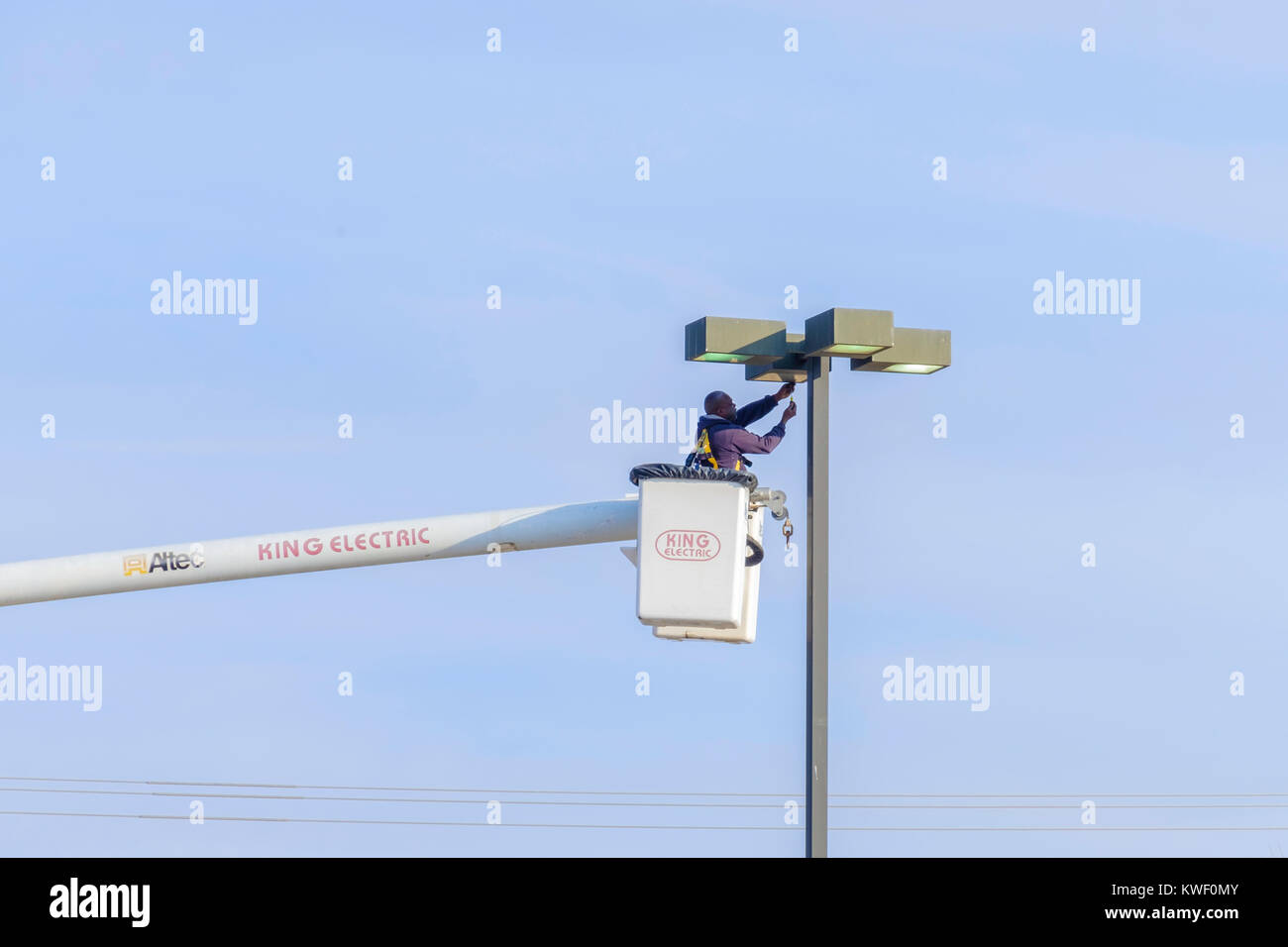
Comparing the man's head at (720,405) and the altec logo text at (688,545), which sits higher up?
the man's head at (720,405)

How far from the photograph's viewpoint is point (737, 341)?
49.1 feet

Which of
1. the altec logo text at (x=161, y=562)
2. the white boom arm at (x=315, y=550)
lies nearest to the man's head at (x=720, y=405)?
the white boom arm at (x=315, y=550)

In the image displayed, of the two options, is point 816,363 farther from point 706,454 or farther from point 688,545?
point 688,545

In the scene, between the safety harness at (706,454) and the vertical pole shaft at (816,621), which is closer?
the vertical pole shaft at (816,621)

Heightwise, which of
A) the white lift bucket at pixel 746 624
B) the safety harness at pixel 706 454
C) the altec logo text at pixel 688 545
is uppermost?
the safety harness at pixel 706 454

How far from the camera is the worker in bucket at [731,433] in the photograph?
15727 mm

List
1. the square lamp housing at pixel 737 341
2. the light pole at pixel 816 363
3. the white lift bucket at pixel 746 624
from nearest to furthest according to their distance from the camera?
the light pole at pixel 816 363, the white lift bucket at pixel 746 624, the square lamp housing at pixel 737 341

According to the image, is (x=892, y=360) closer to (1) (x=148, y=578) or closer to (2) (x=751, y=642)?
(2) (x=751, y=642)

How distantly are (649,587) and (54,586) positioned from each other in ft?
17.5

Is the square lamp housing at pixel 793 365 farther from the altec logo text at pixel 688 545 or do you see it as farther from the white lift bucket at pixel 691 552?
the altec logo text at pixel 688 545

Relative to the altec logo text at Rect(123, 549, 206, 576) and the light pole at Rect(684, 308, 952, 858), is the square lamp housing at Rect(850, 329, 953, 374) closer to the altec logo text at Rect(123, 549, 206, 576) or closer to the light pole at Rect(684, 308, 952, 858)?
the light pole at Rect(684, 308, 952, 858)

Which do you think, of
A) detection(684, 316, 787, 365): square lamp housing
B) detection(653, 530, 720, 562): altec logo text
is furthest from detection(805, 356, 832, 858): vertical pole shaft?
detection(653, 530, 720, 562): altec logo text

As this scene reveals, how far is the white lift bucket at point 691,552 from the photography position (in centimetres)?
1416

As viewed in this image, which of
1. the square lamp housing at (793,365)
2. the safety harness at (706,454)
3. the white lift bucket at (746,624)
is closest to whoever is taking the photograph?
the white lift bucket at (746,624)
